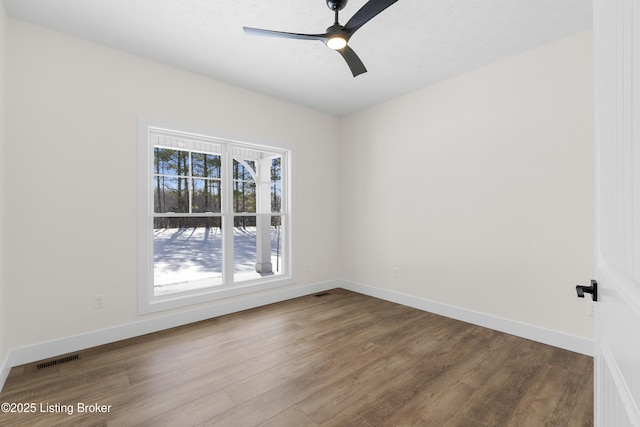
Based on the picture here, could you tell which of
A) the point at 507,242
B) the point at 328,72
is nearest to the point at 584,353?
the point at 507,242

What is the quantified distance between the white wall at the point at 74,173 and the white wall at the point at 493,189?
272cm

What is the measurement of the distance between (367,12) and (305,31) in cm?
93

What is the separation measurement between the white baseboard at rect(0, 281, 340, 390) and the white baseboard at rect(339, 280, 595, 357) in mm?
1446

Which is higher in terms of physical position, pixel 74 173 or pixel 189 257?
pixel 74 173

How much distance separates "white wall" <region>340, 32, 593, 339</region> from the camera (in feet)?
8.77

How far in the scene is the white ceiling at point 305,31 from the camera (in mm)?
2301

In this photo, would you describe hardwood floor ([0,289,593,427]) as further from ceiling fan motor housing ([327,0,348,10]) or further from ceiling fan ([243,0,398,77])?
ceiling fan motor housing ([327,0,348,10])

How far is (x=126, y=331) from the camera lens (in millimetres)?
2932

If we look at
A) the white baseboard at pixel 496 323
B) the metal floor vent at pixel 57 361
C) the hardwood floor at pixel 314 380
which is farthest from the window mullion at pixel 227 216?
the white baseboard at pixel 496 323

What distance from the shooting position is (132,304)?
118 inches

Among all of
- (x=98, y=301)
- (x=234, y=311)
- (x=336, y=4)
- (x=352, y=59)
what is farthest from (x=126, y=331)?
(x=336, y=4)

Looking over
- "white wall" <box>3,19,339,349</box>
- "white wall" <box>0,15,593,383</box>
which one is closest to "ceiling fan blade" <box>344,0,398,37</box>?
"white wall" <box>0,15,593,383</box>

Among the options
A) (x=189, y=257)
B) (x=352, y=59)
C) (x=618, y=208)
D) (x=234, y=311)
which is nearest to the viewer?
(x=618, y=208)

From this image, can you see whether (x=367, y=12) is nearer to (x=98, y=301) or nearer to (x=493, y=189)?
(x=493, y=189)
